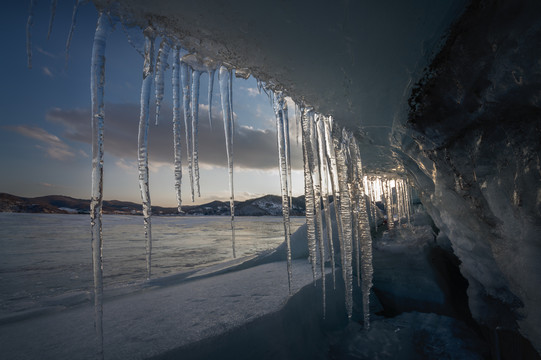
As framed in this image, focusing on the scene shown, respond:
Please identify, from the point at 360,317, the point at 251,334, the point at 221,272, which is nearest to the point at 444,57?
the point at 251,334

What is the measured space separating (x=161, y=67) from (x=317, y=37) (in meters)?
1.26

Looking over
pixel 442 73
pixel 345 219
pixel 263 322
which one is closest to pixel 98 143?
pixel 263 322

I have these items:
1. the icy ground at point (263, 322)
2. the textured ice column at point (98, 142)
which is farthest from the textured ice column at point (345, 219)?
the textured ice column at point (98, 142)

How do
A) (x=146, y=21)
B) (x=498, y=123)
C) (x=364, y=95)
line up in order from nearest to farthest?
1. (x=146, y=21)
2. (x=498, y=123)
3. (x=364, y=95)

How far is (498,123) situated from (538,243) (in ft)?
2.83

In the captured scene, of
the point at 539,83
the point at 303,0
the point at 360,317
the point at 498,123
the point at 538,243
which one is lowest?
the point at 360,317

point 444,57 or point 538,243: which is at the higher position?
point 444,57

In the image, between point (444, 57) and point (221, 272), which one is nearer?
point (444, 57)

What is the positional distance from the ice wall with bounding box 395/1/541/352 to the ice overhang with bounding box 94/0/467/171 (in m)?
0.19

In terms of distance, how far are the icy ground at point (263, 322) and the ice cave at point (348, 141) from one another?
0.06 ft

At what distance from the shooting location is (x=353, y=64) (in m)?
1.74

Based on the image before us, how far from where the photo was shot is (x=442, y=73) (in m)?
1.67

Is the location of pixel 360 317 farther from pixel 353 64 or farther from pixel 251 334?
pixel 353 64

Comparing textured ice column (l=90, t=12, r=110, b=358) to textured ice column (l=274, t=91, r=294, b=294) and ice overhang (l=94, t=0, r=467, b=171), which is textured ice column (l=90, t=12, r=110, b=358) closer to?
ice overhang (l=94, t=0, r=467, b=171)
